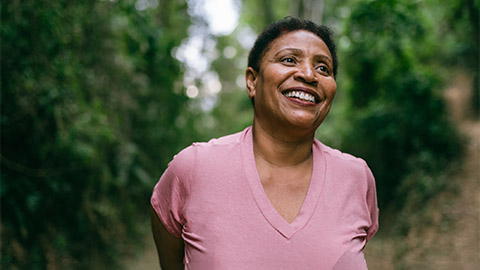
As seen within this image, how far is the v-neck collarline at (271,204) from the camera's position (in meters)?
1.41

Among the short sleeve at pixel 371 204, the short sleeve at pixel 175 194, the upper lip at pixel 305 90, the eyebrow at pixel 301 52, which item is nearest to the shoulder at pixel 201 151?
the short sleeve at pixel 175 194

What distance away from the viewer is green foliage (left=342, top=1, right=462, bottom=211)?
24.0 feet

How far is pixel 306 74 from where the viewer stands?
62.4 inches

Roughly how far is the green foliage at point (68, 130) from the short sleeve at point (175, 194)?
7.80ft

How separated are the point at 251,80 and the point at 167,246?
2.69 feet

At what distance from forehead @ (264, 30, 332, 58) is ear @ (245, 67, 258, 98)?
0.40 feet

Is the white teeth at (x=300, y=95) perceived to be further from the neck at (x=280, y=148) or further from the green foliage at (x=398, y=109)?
the green foliage at (x=398, y=109)

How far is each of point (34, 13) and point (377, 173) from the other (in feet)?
25.0

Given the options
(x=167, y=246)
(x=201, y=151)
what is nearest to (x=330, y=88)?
(x=201, y=151)

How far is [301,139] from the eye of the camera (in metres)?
1.66

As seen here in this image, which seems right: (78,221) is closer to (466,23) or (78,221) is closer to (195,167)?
(195,167)

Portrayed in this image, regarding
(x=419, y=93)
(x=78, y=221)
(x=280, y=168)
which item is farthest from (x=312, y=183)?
(x=419, y=93)

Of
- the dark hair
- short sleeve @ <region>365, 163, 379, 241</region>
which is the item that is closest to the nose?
the dark hair

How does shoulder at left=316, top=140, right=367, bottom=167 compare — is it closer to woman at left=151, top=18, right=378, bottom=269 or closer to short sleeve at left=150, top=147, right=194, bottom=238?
woman at left=151, top=18, right=378, bottom=269
